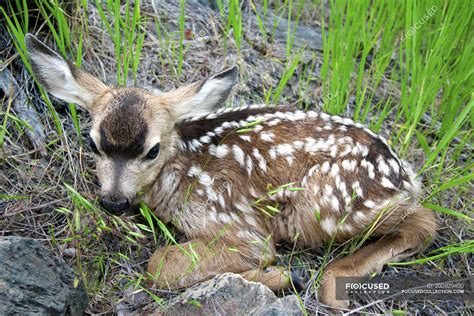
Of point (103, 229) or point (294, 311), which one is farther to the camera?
point (103, 229)

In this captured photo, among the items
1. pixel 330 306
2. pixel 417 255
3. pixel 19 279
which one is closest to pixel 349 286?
pixel 330 306

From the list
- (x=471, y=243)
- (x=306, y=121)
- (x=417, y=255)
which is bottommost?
(x=417, y=255)

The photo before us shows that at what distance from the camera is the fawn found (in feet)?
10.3

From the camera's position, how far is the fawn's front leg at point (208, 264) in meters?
3.03

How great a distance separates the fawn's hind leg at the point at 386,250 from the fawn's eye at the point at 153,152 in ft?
3.70

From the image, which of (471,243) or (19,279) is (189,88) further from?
(471,243)

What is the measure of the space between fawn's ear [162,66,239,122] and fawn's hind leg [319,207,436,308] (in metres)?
1.14

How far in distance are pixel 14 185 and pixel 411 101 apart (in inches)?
98.1

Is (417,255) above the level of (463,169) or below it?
below

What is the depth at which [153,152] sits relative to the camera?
3037 millimetres

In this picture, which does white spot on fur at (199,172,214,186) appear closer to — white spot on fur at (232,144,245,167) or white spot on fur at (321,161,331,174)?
white spot on fur at (232,144,245,167)

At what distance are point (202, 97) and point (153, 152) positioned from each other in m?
0.43

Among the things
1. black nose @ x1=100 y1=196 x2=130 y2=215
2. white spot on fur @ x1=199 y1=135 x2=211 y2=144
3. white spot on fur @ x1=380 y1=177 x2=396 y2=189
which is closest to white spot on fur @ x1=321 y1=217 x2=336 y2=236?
white spot on fur @ x1=380 y1=177 x2=396 y2=189

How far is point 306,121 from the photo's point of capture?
3430 mm
